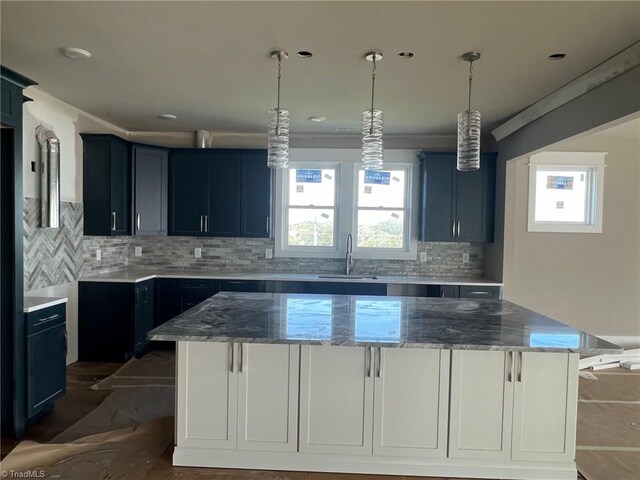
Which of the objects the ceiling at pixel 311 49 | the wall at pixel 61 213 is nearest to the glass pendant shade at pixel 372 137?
the ceiling at pixel 311 49

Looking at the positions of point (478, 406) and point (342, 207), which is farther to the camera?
point (342, 207)

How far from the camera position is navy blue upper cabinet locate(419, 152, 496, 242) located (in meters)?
4.80

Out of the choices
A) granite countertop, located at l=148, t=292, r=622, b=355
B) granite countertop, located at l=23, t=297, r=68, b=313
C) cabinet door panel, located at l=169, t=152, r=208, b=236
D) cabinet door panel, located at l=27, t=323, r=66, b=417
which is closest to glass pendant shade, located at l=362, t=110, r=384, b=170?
granite countertop, located at l=148, t=292, r=622, b=355

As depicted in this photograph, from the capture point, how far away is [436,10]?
2.14 metres

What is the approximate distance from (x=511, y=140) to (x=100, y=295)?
4.70m

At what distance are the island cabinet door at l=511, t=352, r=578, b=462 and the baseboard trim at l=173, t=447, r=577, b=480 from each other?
0.44 feet

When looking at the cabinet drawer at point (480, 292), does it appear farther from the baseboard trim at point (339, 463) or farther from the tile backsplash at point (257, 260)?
the baseboard trim at point (339, 463)

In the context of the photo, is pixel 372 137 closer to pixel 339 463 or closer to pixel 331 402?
pixel 331 402

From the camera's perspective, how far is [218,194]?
495cm

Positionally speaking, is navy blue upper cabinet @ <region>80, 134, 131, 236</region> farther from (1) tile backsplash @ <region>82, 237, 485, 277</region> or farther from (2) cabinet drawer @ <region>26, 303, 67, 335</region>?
(2) cabinet drawer @ <region>26, 303, 67, 335</region>

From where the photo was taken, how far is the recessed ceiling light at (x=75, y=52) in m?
2.71

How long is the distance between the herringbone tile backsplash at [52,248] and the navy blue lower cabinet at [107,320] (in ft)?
0.95

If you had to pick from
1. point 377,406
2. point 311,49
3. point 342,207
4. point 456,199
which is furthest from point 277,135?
point 456,199

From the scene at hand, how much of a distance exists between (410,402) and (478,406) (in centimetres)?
39
